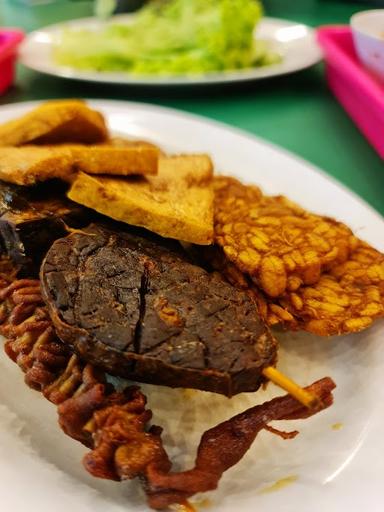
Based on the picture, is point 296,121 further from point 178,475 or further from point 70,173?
point 178,475

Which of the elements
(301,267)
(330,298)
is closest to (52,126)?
(301,267)

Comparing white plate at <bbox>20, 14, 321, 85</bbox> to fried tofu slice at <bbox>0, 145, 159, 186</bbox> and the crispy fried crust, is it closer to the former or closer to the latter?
fried tofu slice at <bbox>0, 145, 159, 186</bbox>

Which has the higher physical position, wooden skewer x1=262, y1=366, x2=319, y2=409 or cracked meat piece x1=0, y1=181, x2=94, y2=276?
cracked meat piece x1=0, y1=181, x2=94, y2=276

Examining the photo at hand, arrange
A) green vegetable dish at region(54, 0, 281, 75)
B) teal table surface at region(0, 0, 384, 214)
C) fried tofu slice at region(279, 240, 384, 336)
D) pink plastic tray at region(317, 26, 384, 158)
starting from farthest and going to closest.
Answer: green vegetable dish at region(54, 0, 281, 75)
teal table surface at region(0, 0, 384, 214)
pink plastic tray at region(317, 26, 384, 158)
fried tofu slice at region(279, 240, 384, 336)

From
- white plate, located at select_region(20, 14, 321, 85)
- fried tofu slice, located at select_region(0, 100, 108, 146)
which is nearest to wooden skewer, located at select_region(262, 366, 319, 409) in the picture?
fried tofu slice, located at select_region(0, 100, 108, 146)

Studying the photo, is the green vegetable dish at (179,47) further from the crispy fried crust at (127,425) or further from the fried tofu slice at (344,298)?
the crispy fried crust at (127,425)

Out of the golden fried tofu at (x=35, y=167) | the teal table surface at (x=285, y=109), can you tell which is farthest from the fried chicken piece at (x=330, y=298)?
the teal table surface at (x=285, y=109)

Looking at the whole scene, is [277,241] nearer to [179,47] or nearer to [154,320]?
[154,320]
